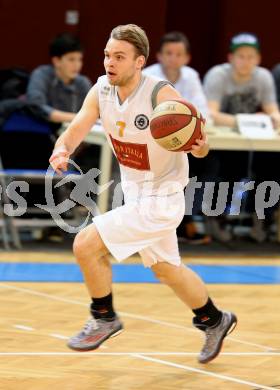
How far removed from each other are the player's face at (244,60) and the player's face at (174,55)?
19.4 inches

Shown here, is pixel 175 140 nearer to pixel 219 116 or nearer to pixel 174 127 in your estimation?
pixel 174 127

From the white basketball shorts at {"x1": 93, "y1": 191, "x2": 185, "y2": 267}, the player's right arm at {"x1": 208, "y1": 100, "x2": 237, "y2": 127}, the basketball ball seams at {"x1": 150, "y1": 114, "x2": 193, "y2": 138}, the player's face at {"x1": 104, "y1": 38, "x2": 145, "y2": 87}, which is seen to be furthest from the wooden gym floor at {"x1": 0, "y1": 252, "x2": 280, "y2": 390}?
the player's right arm at {"x1": 208, "y1": 100, "x2": 237, "y2": 127}

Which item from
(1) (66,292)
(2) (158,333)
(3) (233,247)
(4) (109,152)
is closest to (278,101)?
(3) (233,247)

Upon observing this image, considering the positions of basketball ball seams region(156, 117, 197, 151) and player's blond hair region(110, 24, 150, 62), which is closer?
basketball ball seams region(156, 117, 197, 151)

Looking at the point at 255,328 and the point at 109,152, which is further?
the point at 109,152

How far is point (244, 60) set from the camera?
10.1 m

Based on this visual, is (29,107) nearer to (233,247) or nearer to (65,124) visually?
(65,124)

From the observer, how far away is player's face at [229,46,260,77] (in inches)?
397

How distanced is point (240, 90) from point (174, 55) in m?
0.79

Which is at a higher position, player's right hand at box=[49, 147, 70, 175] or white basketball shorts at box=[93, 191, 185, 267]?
player's right hand at box=[49, 147, 70, 175]

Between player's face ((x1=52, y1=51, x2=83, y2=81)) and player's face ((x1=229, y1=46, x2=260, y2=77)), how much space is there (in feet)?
4.95

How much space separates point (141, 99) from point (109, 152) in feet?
11.9

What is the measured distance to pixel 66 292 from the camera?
797 cm

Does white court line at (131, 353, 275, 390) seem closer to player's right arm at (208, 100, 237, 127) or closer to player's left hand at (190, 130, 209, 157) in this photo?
player's left hand at (190, 130, 209, 157)
